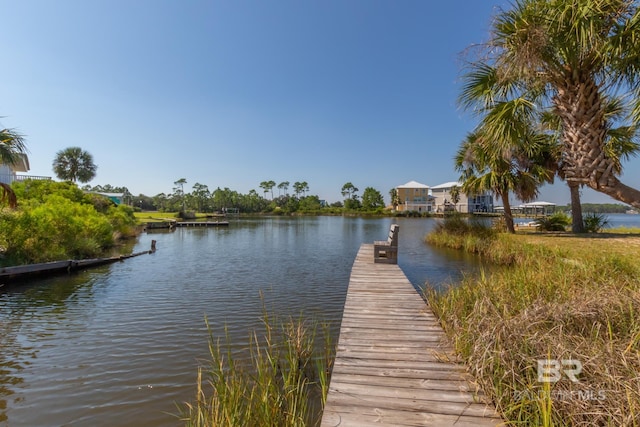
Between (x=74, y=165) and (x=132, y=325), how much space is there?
54733 millimetres

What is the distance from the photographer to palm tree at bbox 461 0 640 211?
471cm

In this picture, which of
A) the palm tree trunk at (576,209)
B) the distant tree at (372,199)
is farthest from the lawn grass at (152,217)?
the distant tree at (372,199)

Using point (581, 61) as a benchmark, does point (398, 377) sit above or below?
below

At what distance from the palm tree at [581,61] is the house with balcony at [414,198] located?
265 ft

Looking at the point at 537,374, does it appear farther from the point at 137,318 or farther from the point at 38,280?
the point at 38,280

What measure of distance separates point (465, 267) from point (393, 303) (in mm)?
7908

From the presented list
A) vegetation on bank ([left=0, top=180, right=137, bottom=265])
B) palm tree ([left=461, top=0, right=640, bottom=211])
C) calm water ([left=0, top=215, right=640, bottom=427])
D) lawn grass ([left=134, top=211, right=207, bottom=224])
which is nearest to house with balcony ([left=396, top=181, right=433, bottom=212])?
lawn grass ([left=134, top=211, right=207, bottom=224])

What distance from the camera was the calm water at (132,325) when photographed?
3930mm

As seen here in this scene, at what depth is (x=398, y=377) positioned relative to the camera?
123 inches

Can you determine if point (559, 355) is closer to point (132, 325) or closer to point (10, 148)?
point (132, 325)

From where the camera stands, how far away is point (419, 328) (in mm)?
4520

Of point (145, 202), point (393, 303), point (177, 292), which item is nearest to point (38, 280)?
point (177, 292)

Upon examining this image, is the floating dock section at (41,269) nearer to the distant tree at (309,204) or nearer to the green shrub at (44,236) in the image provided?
the green shrub at (44,236)

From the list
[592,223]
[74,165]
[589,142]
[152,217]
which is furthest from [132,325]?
[74,165]
